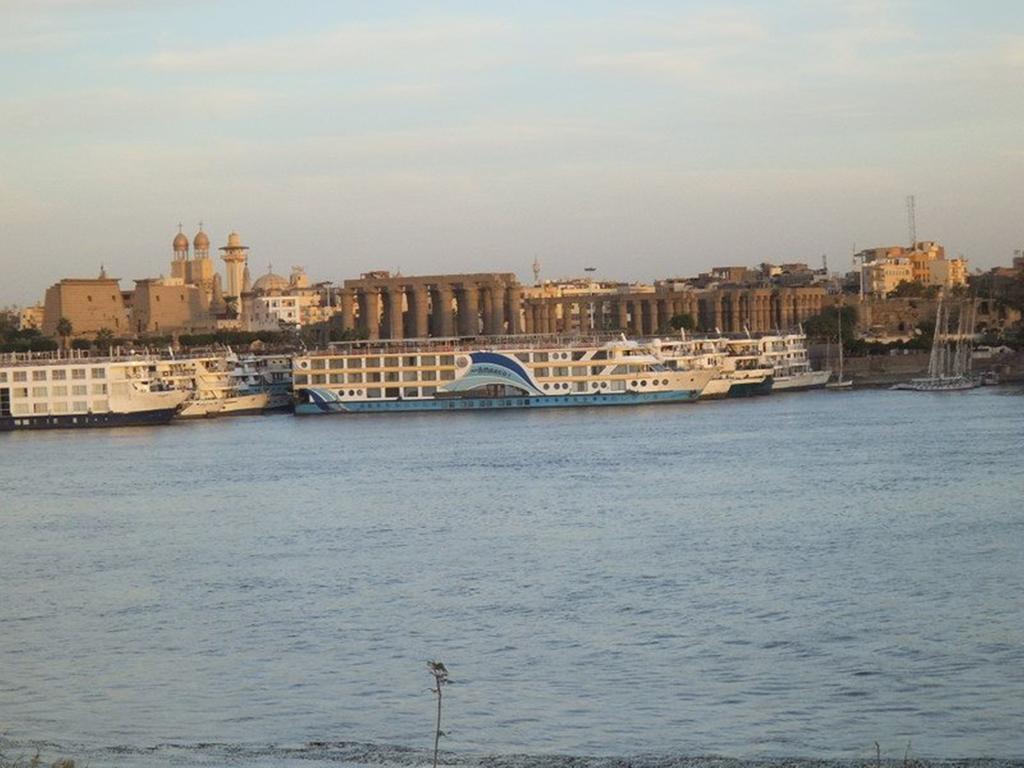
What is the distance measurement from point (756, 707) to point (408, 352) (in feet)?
159

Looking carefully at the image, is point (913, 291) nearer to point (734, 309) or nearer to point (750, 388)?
point (734, 309)

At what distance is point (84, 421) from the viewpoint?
196 feet

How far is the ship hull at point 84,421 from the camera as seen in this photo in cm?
5962

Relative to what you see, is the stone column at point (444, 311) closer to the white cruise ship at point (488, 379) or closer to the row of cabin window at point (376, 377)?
the white cruise ship at point (488, 379)

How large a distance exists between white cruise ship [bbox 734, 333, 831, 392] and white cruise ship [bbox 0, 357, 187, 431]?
1970 centimetres

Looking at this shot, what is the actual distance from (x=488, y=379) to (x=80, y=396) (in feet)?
40.9

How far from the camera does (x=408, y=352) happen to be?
63.0 metres

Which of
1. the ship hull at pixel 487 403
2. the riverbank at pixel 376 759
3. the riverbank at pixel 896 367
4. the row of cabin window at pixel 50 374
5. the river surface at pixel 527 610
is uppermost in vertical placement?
the row of cabin window at pixel 50 374

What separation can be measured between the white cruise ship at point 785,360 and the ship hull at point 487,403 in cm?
534

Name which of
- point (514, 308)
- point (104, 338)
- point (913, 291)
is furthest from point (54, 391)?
point (913, 291)

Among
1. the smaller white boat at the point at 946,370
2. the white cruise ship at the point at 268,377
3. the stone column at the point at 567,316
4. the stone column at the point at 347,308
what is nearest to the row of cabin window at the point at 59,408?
the white cruise ship at the point at 268,377

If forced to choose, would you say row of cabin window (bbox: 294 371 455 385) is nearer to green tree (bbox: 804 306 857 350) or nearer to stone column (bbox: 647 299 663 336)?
green tree (bbox: 804 306 857 350)

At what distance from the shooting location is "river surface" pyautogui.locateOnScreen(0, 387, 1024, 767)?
14.5m

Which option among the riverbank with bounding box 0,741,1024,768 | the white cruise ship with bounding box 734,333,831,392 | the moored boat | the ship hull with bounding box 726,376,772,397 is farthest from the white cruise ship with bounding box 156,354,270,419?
the riverbank with bounding box 0,741,1024,768
